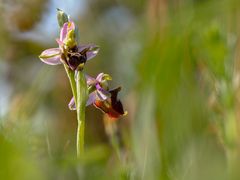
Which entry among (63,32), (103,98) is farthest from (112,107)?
(63,32)

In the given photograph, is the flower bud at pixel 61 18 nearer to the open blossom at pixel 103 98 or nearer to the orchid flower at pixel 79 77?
the orchid flower at pixel 79 77

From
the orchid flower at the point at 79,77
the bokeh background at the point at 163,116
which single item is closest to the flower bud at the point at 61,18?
the orchid flower at the point at 79,77

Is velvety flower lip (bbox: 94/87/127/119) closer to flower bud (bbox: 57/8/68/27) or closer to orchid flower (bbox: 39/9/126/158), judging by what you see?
orchid flower (bbox: 39/9/126/158)

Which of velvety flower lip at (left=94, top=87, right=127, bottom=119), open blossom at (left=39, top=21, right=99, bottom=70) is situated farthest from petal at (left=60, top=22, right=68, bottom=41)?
velvety flower lip at (left=94, top=87, right=127, bottom=119)

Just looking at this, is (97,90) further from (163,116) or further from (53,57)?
(163,116)

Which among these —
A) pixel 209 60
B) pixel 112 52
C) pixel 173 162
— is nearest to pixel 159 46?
pixel 173 162

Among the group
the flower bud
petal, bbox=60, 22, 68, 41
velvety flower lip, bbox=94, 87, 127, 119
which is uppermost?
the flower bud
